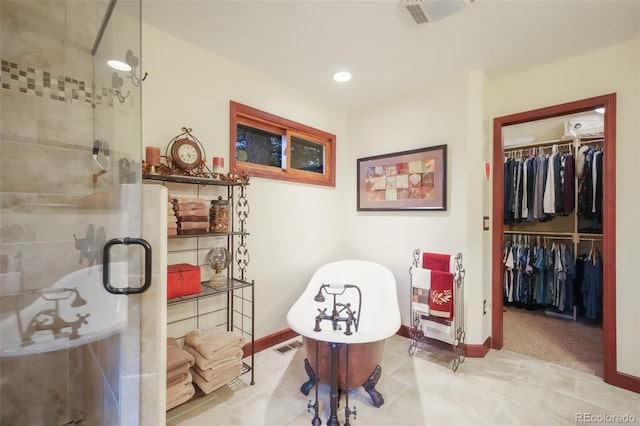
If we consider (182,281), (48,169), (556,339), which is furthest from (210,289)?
(556,339)

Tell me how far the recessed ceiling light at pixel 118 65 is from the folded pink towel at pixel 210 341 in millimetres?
1564

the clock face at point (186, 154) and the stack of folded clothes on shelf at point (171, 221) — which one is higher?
the clock face at point (186, 154)

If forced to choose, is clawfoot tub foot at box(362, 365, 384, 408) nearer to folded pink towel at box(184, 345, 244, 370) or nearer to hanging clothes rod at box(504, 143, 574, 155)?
folded pink towel at box(184, 345, 244, 370)

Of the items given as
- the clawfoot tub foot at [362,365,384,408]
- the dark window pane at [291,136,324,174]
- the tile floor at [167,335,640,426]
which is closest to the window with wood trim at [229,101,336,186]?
the dark window pane at [291,136,324,174]

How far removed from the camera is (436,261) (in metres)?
2.45

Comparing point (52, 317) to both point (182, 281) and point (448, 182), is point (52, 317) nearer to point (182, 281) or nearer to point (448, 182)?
point (182, 281)

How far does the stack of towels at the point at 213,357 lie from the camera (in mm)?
1775

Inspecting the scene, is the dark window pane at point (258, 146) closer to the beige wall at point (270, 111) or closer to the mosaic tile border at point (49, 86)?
the beige wall at point (270, 111)

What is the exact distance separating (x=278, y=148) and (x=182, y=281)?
1506mm

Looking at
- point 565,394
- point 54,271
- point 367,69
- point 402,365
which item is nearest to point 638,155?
point 565,394

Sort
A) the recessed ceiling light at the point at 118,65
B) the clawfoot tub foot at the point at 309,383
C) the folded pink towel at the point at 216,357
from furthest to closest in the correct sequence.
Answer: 1. the clawfoot tub foot at the point at 309,383
2. the folded pink towel at the point at 216,357
3. the recessed ceiling light at the point at 118,65

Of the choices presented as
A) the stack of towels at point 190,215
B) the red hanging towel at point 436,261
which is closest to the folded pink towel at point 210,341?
the stack of towels at point 190,215

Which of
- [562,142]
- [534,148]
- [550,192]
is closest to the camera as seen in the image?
[550,192]

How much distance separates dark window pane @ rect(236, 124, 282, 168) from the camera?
8.13 ft
